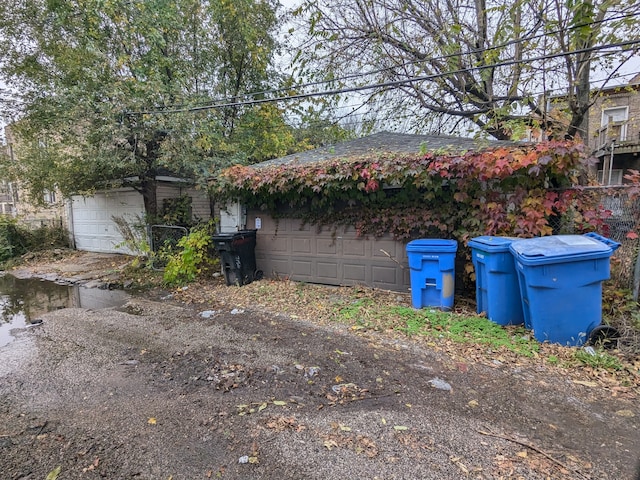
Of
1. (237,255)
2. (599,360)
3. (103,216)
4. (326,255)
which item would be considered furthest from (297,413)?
(103,216)

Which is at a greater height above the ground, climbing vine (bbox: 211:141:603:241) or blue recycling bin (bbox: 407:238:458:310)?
climbing vine (bbox: 211:141:603:241)

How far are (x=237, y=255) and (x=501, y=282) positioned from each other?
464cm

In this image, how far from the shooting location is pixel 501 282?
13.4ft

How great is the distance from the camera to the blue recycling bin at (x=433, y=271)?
184 inches

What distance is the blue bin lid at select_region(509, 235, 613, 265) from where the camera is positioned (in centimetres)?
331

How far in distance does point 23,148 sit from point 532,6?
1216 centimetres

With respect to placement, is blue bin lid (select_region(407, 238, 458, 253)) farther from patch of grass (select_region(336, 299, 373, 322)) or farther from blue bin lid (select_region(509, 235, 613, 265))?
patch of grass (select_region(336, 299, 373, 322))

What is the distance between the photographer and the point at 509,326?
4.06 m

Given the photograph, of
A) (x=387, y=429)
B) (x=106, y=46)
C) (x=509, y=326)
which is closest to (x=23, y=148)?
(x=106, y=46)

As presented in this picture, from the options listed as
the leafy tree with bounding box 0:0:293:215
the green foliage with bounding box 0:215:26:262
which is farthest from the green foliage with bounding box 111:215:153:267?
the green foliage with bounding box 0:215:26:262

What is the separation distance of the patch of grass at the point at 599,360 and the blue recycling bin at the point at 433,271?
172 cm

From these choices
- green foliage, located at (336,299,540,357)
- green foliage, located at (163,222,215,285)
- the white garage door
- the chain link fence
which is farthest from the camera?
the white garage door

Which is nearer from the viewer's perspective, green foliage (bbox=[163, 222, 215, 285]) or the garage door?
the garage door

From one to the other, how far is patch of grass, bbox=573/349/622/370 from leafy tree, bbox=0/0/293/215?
294 inches
